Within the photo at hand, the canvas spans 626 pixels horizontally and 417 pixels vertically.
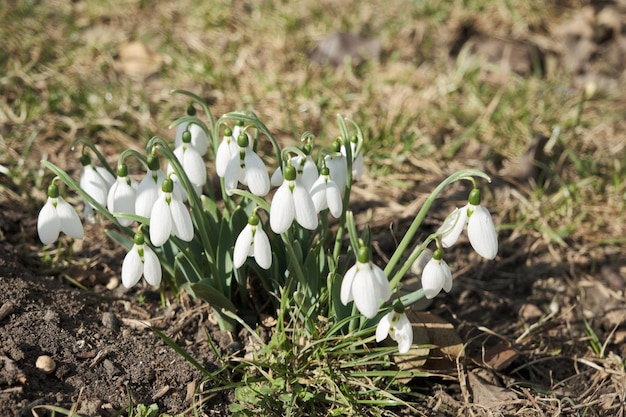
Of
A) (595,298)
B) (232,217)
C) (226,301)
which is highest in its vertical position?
(232,217)

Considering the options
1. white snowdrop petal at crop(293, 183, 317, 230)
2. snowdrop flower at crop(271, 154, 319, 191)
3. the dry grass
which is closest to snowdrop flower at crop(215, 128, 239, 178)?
snowdrop flower at crop(271, 154, 319, 191)

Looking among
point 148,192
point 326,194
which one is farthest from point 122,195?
point 326,194

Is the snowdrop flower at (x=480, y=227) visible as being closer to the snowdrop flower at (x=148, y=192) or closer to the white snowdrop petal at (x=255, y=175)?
the white snowdrop petal at (x=255, y=175)

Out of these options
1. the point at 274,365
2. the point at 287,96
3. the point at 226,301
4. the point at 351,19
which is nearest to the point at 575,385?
the point at 274,365

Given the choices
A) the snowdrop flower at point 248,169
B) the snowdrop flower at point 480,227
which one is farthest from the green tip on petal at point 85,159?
the snowdrop flower at point 480,227

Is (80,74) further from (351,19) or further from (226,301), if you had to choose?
(226,301)

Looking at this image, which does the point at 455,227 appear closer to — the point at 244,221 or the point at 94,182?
the point at 244,221

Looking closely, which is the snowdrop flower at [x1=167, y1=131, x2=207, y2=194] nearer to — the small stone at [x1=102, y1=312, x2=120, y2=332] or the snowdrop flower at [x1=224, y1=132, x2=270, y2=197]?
the snowdrop flower at [x1=224, y1=132, x2=270, y2=197]
